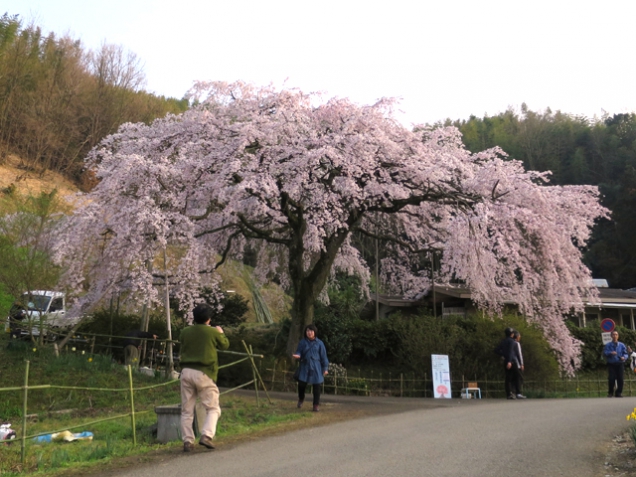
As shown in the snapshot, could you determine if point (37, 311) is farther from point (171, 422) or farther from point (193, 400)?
point (193, 400)

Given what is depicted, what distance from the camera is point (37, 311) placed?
722 inches

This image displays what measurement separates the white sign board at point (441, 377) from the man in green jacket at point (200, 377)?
33.0ft

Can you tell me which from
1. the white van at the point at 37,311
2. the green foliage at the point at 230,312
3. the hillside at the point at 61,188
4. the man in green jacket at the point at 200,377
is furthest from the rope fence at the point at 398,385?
the hillside at the point at 61,188

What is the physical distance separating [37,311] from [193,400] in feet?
39.3

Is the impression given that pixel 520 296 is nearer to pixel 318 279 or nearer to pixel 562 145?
pixel 318 279

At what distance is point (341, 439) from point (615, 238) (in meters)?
42.9

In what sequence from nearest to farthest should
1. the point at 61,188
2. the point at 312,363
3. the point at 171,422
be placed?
the point at 171,422, the point at 312,363, the point at 61,188

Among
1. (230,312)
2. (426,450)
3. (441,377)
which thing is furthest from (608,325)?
(230,312)

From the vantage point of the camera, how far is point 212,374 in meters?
8.13

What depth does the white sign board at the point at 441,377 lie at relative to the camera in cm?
1706

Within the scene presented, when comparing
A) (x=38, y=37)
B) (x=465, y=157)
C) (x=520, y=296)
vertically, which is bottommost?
(x=520, y=296)

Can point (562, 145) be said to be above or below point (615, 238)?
above

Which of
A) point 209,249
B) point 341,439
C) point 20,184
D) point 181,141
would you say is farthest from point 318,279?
point 20,184

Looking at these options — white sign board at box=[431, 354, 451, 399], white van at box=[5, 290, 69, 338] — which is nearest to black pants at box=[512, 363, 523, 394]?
white sign board at box=[431, 354, 451, 399]
